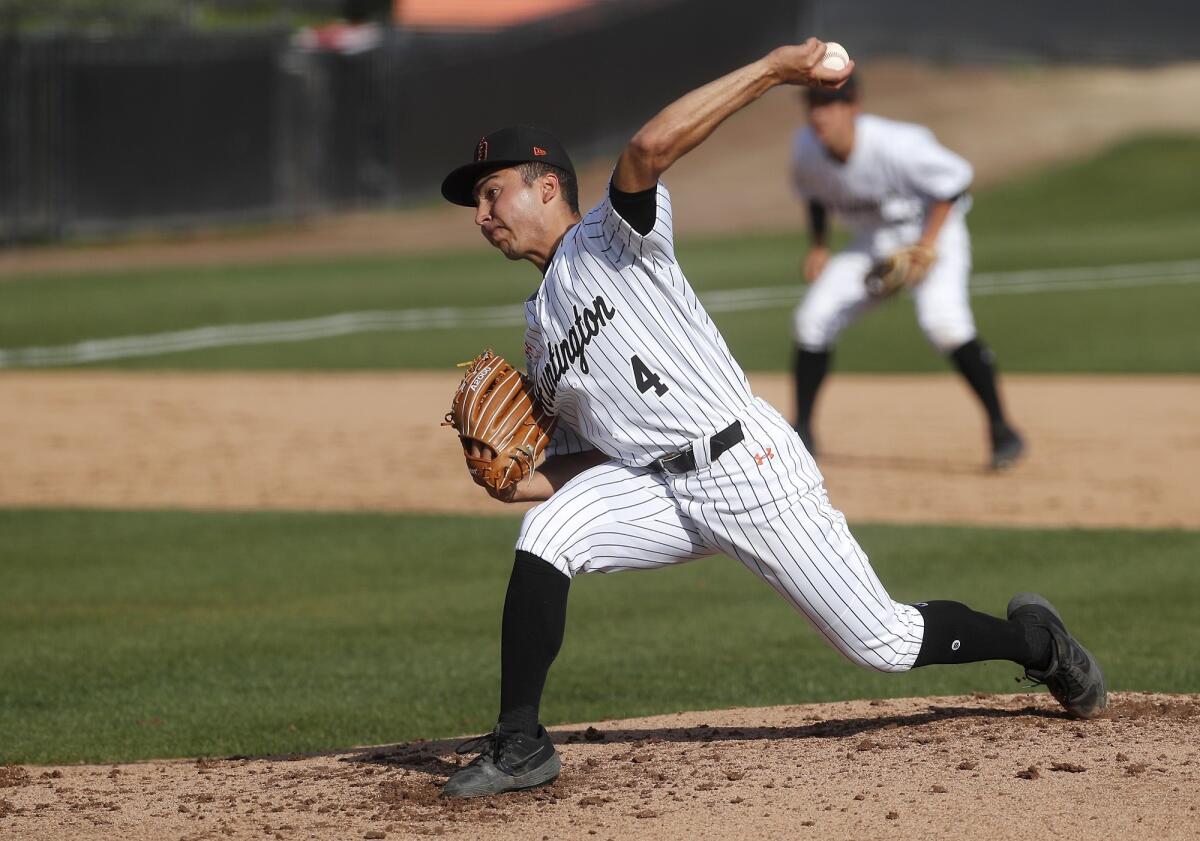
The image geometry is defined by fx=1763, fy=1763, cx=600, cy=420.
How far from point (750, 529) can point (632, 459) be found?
0.38 metres

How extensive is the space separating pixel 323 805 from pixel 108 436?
7.97m

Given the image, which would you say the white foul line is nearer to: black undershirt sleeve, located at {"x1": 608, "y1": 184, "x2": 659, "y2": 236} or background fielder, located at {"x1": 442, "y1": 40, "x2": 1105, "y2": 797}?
background fielder, located at {"x1": 442, "y1": 40, "x2": 1105, "y2": 797}

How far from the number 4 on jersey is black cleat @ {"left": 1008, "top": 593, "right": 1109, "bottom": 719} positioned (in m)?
1.35

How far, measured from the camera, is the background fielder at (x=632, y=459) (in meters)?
4.46

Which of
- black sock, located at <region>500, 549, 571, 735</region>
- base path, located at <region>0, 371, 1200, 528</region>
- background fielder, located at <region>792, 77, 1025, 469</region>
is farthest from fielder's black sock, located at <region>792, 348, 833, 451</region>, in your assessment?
black sock, located at <region>500, 549, 571, 735</region>

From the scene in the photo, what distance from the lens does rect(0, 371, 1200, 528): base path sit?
9.73 meters

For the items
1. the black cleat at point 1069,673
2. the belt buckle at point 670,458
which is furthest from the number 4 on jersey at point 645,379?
the black cleat at point 1069,673

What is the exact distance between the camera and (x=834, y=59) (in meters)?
4.19

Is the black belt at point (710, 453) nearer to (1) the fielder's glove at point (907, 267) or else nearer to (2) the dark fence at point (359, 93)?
(1) the fielder's glove at point (907, 267)

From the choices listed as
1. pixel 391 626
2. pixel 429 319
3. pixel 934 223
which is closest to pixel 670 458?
pixel 391 626

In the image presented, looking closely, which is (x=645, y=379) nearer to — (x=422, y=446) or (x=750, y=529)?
(x=750, y=529)

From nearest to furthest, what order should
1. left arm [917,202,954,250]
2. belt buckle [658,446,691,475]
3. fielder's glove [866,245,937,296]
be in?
belt buckle [658,446,691,475], fielder's glove [866,245,937,296], left arm [917,202,954,250]

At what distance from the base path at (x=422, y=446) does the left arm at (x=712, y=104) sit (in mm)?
5266

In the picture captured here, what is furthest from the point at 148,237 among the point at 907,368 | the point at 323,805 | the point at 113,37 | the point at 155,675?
the point at 323,805
